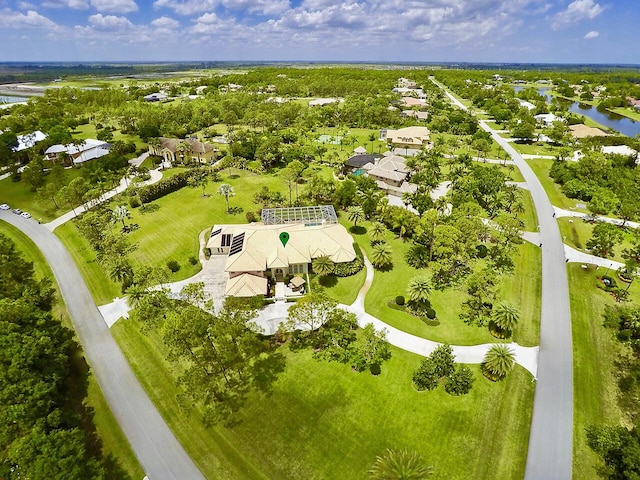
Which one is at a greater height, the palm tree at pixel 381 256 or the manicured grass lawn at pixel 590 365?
the palm tree at pixel 381 256

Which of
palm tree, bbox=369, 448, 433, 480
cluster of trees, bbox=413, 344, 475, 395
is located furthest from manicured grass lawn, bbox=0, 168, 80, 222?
palm tree, bbox=369, 448, 433, 480

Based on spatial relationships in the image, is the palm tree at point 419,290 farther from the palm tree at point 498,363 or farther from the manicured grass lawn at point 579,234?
the manicured grass lawn at point 579,234

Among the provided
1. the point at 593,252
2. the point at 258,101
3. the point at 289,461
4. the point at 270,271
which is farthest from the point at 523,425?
the point at 258,101

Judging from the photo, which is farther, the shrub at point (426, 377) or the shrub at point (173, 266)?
the shrub at point (173, 266)

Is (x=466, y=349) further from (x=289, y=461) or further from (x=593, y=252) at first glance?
(x=593, y=252)

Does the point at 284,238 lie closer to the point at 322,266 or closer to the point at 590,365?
the point at 322,266

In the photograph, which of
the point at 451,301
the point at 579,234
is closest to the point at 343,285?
the point at 451,301

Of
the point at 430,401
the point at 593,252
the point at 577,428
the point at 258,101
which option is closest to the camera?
the point at 577,428

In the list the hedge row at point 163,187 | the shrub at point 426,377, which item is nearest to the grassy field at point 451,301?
the shrub at point 426,377
